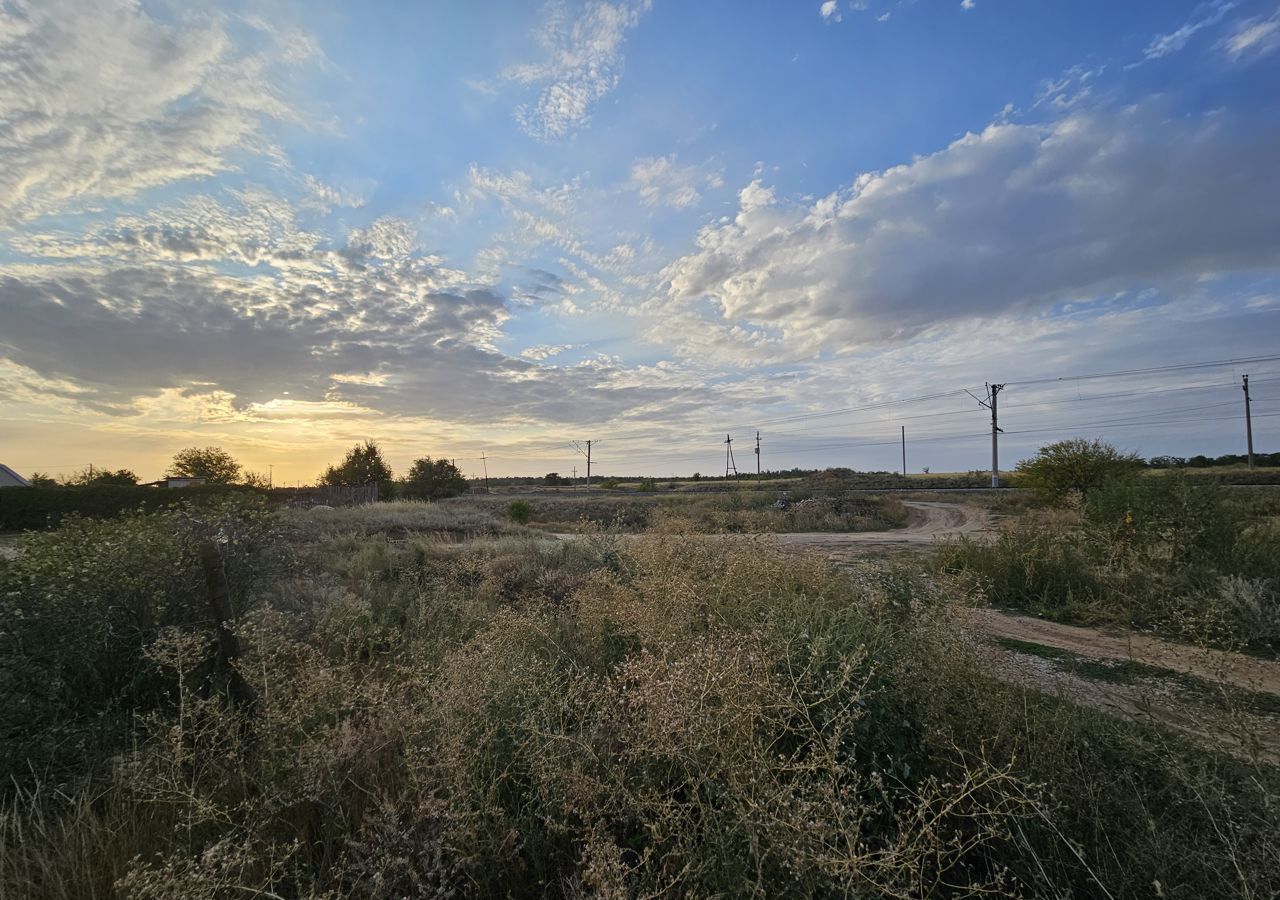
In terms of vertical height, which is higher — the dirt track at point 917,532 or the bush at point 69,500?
the bush at point 69,500

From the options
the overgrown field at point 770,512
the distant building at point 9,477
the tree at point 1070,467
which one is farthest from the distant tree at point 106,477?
the tree at point 1070,467

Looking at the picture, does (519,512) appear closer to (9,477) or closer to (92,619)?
(92,619)

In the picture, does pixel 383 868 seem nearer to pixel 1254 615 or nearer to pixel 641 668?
pixel 641 668

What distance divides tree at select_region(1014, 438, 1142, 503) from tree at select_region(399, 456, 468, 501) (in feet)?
139

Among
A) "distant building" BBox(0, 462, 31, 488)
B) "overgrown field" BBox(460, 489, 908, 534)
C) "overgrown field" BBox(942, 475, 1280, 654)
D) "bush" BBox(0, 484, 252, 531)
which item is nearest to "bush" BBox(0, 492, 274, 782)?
"overgrown field" BBox(942, 475, 1280, 654)

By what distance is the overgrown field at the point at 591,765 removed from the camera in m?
2.20

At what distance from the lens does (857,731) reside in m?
3.08

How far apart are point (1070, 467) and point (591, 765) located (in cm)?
2903

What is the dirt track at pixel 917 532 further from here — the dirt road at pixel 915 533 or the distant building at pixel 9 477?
the distant building at pixel 9 477

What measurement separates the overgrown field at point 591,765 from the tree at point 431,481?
45.1 meters

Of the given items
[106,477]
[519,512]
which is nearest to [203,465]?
[106,477]

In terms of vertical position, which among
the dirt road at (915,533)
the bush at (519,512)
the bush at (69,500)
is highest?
the bush at (69,500)

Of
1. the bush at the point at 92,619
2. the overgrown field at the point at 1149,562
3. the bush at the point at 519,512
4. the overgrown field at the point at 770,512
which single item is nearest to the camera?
the bush at the point at 92,619

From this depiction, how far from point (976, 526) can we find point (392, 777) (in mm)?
27265
